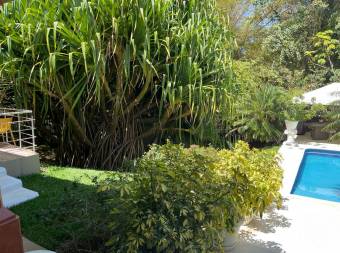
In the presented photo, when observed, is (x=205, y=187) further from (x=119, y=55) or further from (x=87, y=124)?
(x=87, y=124)

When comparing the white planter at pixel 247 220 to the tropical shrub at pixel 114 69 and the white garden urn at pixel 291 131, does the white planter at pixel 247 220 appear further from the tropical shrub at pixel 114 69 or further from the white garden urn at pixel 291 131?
the white garden urn at pixel 291 131

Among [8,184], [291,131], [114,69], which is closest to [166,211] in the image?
[8,184]

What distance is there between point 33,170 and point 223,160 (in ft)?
10.0

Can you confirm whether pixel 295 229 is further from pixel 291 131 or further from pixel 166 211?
pixel 291 131

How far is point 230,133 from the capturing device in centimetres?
891

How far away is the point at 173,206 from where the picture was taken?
2463 millimetres

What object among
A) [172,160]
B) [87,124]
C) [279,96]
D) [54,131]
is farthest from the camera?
[279,96]

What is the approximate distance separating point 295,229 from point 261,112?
504 centimetres

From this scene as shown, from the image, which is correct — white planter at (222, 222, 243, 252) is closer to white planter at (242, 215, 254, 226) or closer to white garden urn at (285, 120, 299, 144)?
white planter at (242, 215, 254, 226)

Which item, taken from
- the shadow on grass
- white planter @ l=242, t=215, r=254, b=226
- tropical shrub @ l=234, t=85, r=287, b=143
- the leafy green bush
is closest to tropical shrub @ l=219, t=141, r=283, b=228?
the leafy green bush

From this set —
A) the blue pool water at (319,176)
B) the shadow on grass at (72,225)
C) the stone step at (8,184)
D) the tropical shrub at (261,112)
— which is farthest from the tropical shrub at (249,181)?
the tropical shrub at (261,112)

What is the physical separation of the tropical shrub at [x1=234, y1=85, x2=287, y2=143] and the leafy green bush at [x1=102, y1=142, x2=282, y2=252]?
565 centimetres

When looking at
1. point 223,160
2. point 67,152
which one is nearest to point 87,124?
point 67,152

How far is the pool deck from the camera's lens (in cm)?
346
